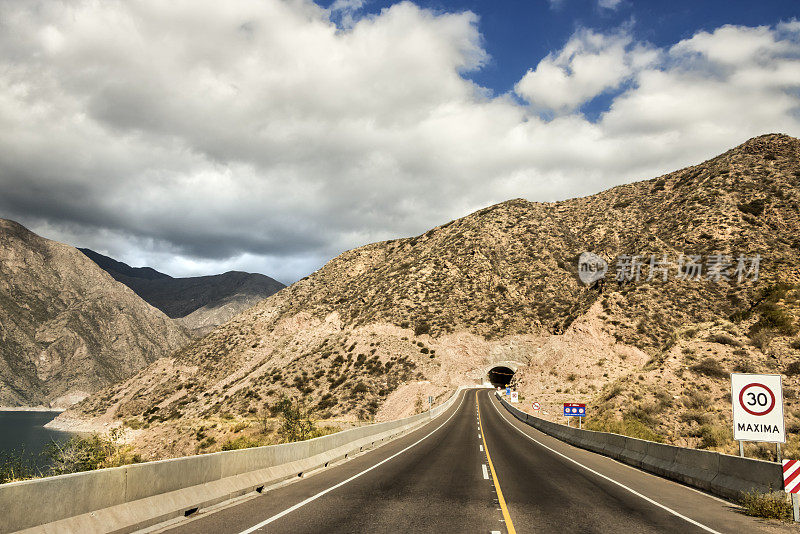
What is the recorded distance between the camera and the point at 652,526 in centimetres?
904

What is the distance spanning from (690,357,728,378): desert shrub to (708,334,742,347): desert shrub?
236cm

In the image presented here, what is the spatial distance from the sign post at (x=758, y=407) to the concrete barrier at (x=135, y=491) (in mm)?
11920

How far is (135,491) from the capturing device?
25.2 ft

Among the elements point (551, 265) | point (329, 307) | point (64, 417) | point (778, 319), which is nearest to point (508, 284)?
point (551, 265)

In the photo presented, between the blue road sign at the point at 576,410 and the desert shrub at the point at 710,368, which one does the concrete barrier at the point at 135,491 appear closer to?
the blue road sign at the point at 576,410

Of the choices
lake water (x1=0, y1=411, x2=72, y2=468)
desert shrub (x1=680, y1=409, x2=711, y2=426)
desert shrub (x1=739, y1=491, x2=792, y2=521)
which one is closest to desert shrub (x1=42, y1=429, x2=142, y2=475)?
desert shrub (x1=739, y1=491, x2=792, y2=521)

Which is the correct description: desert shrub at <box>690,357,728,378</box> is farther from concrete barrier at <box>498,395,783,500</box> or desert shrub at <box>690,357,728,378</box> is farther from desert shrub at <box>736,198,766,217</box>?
desert shrub at <box>736,198,766,217</box>

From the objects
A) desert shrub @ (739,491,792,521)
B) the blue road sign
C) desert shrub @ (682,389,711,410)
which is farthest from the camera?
desert shrub @ (682,389,711,410)

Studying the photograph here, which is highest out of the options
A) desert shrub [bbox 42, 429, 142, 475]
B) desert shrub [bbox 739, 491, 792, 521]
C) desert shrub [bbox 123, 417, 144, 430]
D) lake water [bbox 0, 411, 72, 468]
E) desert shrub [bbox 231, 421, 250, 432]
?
desert shrub [bbox 739, 491, 792, 521]

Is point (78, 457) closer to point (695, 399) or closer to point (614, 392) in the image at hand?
point (695, 399)

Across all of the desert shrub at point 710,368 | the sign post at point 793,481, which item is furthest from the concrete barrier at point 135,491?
the desert shrub at point 710,368

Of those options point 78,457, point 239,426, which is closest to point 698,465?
point 78,457

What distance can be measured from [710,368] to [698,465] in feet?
80.4

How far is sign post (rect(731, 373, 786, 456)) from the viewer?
12055mm
